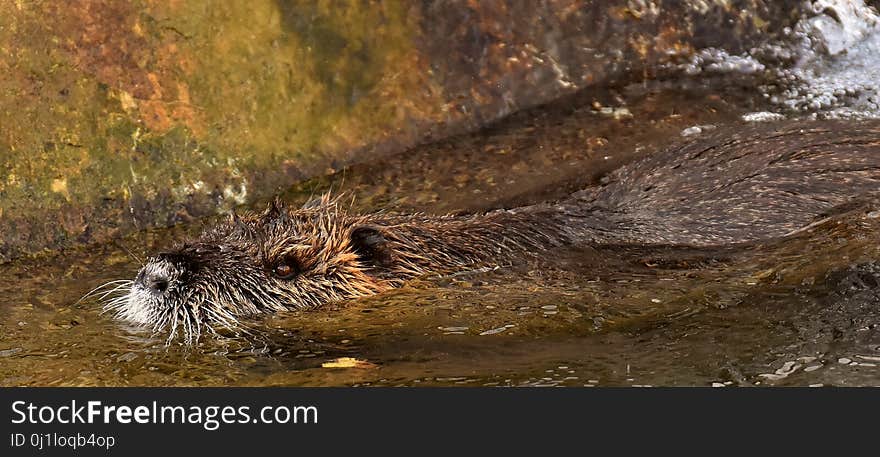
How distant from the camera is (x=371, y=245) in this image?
5.17 metres

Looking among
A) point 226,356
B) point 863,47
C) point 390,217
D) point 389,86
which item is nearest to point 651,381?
point 226,356

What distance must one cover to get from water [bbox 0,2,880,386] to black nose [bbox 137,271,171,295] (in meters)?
0.23

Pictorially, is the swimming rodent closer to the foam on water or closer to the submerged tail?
the submerged tail

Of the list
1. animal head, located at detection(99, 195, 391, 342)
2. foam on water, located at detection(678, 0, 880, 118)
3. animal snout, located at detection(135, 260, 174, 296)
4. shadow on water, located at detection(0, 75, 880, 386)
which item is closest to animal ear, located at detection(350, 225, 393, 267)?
animal head, located at detection(99, 195, 391, 342)

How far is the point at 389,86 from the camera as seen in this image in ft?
20.0

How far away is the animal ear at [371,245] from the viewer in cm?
516

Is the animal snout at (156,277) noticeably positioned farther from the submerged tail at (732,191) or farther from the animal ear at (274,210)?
the submerged tail at (732,191)

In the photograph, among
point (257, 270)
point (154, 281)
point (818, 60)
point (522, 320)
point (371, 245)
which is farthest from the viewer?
point (818, 60)

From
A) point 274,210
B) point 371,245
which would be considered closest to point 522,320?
point 371,245

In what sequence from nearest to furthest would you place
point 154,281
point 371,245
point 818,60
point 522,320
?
point 522,320
point 154,281
point 371,245
point 818,60

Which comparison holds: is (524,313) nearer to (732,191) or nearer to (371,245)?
(371,245)

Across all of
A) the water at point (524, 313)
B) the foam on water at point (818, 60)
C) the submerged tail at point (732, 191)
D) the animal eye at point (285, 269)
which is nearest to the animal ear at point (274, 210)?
the animal eye at point (285, 269)

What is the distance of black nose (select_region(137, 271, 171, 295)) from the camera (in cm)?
480

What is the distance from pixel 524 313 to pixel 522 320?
0.08 m
